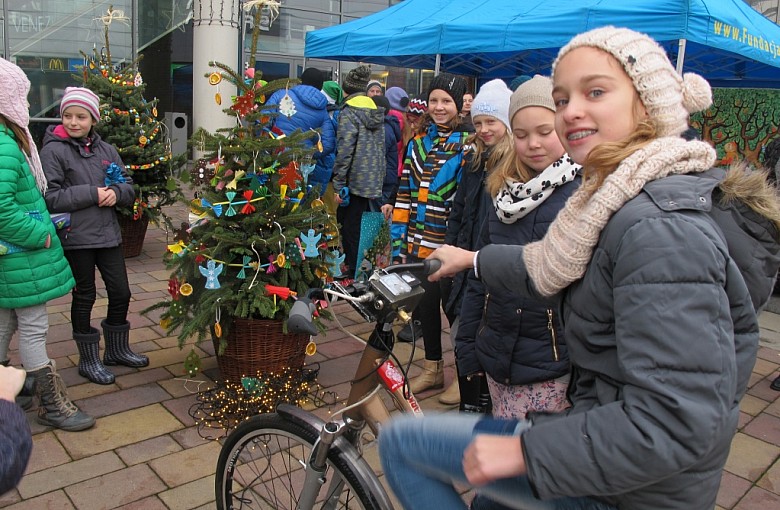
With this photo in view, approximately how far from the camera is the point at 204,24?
9312 mm

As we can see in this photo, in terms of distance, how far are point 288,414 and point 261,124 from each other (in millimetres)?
1995

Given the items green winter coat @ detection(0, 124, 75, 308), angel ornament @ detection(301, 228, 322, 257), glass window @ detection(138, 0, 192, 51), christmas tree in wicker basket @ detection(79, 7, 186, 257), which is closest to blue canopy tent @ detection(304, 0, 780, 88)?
christmas tree in wicker basket @ detection(79, 7, 186, 257)

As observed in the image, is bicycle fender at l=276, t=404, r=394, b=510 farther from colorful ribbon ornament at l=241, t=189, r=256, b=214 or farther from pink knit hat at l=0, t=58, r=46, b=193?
pink knit hat at l=0, t=58, r=46, b=193

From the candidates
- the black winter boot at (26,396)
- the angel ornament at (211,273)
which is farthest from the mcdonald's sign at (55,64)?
the angel ornament at (211,273)

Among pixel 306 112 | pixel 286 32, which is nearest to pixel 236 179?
pixel 306 112

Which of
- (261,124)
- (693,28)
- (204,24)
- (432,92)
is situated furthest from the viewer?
(204,24)

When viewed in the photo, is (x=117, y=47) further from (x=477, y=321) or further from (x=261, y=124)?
(x=477, y=321)

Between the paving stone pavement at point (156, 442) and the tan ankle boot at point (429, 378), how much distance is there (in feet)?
0.23

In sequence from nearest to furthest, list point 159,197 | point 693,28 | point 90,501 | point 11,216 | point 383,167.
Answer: point 90,501
point 11,216
point 693,28
point 383,167
point 159,197

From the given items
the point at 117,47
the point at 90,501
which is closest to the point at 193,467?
the point at 90,501

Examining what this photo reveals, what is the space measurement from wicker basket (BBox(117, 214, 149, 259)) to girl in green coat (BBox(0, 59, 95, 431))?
11.4 ft

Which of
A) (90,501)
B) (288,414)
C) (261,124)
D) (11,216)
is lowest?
(90,501)

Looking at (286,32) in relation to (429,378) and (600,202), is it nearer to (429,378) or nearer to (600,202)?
(429,378)

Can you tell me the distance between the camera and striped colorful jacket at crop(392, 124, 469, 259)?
157 inches
